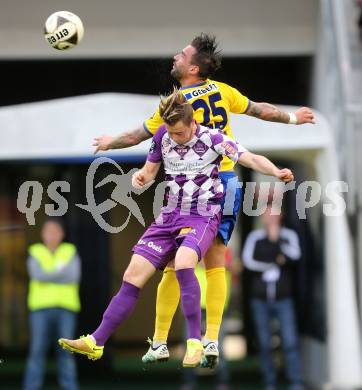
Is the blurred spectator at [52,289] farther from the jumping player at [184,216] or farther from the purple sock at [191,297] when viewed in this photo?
the purple sock at [191,297]

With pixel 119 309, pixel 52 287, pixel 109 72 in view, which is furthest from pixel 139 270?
pixel 109 72

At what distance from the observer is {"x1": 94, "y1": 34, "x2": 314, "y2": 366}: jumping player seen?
7.66 meters

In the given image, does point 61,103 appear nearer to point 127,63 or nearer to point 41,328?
point 41,328

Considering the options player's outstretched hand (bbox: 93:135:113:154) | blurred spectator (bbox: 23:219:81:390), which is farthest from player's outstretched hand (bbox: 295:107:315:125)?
blurred spectator (bbox: 23:219:81:390)

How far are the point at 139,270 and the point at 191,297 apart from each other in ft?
1.26

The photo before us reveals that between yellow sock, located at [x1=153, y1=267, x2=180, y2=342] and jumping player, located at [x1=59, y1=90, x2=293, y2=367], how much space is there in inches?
4.8

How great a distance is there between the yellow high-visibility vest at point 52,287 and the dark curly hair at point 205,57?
5.53m

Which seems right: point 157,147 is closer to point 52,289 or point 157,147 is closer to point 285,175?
point 285,175

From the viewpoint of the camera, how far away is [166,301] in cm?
783

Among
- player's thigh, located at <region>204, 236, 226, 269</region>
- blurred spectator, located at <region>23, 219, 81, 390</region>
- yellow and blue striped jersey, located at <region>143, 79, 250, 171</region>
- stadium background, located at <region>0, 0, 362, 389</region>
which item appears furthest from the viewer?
stadium background, located at <region>0, 0, 362, 389</region>

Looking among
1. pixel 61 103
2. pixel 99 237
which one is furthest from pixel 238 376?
pixel 61 103

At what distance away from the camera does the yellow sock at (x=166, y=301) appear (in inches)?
307

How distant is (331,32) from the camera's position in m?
14.6

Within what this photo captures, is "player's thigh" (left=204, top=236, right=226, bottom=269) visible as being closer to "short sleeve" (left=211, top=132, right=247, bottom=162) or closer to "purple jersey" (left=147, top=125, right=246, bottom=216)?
"purple jersey" (left=147, top=125, right=246, bottom=216)
